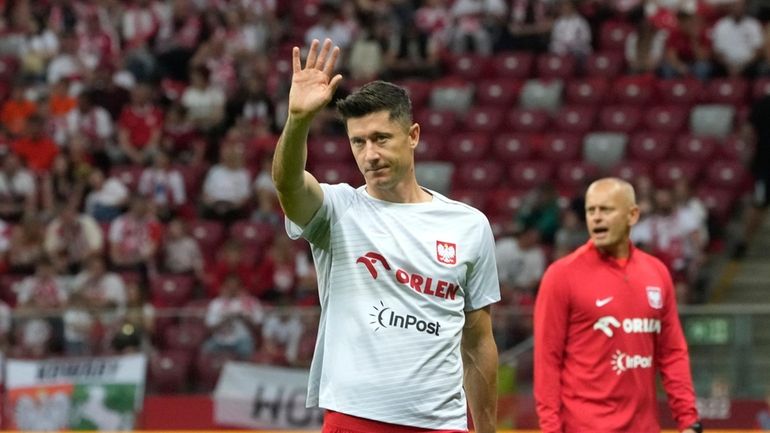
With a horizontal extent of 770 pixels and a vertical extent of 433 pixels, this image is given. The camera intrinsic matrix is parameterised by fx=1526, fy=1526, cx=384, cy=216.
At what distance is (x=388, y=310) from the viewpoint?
468 centimetres

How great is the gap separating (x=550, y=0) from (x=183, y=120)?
464cm

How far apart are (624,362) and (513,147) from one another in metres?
10.3

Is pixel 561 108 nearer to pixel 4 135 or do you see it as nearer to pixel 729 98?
pixel 729 98

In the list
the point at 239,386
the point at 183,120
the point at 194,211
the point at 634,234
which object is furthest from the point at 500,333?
the point at 183,120

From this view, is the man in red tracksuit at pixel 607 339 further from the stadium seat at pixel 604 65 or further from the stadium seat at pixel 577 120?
the stadium seat at pixel 604 65

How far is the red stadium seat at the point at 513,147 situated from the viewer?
16906 millimetres

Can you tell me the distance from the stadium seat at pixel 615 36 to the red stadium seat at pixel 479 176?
8.16 feet

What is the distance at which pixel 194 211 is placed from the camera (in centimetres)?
1677

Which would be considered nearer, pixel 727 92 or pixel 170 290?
pixel 170 290

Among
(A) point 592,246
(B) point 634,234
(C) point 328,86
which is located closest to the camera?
(C) point 328,86

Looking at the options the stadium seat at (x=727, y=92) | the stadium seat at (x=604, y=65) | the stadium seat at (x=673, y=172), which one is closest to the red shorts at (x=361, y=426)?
the stadium seat at (x=673, y=172)

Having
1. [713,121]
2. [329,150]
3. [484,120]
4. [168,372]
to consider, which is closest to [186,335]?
[168,372]

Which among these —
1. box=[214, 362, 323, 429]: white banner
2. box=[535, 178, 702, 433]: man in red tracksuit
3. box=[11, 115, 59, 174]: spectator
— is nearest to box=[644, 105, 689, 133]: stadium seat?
box=[214, 362, 323, 429]: white banner

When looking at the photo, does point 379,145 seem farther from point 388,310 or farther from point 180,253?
point 180,253
